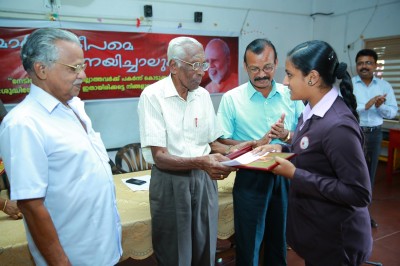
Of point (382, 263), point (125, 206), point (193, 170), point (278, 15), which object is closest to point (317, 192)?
point (193, 170)

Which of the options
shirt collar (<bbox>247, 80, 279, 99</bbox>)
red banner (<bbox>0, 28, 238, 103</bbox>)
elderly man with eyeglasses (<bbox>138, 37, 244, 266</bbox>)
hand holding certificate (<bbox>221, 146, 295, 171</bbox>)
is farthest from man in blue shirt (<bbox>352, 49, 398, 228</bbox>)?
red banner (<bbox>0, 28, 238, 103</bbox>)

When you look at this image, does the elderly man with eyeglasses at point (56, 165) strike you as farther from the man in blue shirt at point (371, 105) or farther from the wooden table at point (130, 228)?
the man in blue shirt at point (371, 105)

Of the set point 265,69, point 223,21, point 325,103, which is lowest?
point 325,103

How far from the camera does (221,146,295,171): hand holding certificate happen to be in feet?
4.61

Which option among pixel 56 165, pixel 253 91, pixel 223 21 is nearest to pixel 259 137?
pixel 253 91

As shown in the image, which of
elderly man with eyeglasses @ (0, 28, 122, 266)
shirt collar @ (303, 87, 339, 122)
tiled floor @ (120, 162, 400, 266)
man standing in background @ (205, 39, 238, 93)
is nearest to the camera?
elderly man with eyeglasses @ (0, 28, 122, 266)

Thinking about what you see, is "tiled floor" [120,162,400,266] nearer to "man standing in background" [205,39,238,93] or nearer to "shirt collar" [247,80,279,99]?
"shirt collar" [247,80,279,99]

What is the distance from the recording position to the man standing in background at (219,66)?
460 centimetres

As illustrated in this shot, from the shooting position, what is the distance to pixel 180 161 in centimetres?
160

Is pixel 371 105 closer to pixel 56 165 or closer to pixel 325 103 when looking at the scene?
pixel 325 103

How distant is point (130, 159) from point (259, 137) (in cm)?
161

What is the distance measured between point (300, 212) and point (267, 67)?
0.98m

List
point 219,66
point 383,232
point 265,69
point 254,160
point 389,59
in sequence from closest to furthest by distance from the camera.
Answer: point 254,160 → point 265,69 → point 383,232 → point 219,66 → point 389,59

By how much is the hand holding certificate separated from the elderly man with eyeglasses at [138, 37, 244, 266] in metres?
0.09
